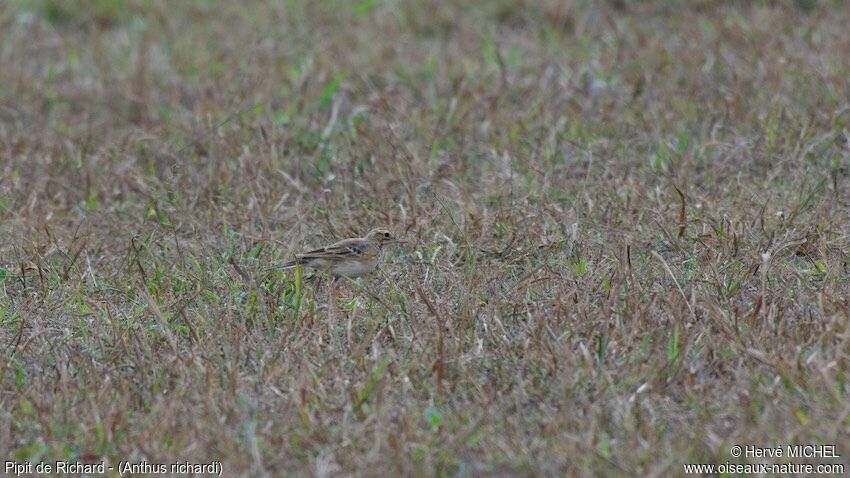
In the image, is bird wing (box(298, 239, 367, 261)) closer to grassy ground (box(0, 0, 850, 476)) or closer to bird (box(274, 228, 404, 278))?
bird (box(274, 228, 404, 278))

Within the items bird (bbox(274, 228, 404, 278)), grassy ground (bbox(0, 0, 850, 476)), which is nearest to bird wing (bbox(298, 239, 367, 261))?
bird (bbox(274, 228, 404, 278))

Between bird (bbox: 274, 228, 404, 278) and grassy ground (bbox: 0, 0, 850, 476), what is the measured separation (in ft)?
0.30

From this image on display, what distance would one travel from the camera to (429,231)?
22.3 ft

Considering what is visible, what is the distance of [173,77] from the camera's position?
9562 millimetres

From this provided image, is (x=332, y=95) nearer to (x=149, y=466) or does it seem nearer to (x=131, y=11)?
(x=131, y=11)

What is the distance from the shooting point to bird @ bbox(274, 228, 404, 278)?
20.4 ft

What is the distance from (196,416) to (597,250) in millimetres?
2292

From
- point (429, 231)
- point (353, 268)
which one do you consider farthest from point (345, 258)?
point (429, 231)

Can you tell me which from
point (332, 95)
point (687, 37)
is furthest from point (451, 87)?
point (687, 37)

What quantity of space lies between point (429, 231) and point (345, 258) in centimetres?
70

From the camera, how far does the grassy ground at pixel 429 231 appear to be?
476 cm

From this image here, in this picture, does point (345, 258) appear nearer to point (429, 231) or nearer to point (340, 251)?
point (340, 251)

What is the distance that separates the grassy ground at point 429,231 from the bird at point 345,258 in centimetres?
9

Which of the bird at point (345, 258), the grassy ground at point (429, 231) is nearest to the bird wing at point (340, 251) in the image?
the bird at point (345, 258)
